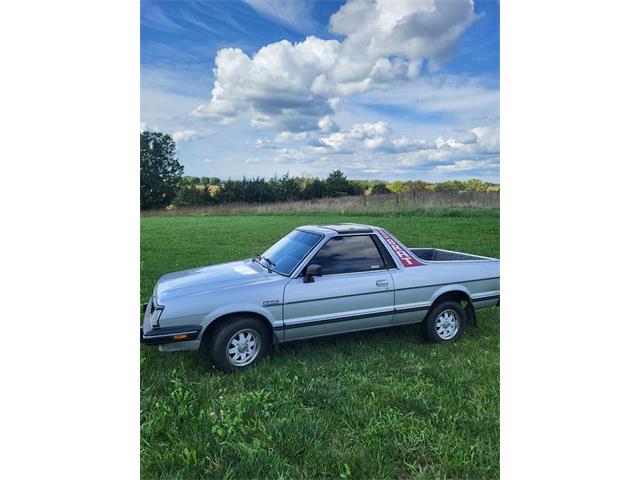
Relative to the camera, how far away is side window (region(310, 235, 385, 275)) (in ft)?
12.0

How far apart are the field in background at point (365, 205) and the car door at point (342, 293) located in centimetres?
38

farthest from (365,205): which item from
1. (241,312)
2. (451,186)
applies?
(241,312)

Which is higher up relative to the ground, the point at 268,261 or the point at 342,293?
the point at 268,261

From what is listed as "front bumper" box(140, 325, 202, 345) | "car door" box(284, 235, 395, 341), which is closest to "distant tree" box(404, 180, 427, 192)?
"car door" box(284, 235, 395, 341)

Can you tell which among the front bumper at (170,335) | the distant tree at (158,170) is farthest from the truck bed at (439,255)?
the distant tree at (158,170)

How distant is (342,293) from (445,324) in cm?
118

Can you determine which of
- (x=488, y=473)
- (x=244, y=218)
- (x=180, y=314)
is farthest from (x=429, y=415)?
(x=244, y=218)

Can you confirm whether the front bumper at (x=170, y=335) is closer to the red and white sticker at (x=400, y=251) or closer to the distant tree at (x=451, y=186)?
the red and white sticker at (x=400, y=251)

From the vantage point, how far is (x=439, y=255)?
4.50m

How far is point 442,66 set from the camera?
3666 mm

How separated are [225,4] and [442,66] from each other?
1.96 metres

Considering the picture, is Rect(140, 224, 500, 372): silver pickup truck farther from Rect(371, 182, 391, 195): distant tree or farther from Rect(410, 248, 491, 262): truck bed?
Rect(371, 182, 391, 195): distant tree

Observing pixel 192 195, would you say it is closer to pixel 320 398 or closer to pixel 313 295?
pixel 313 295
